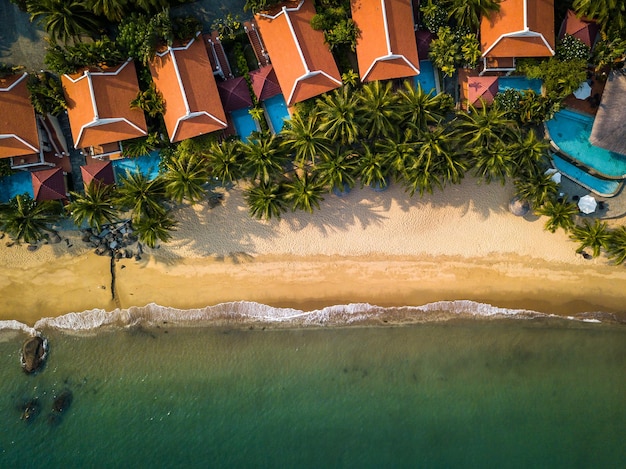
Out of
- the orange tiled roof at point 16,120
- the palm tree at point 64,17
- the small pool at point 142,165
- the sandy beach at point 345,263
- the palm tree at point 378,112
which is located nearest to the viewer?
the palm tree at point 378,112

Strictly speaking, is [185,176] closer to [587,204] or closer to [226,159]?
[226,159]

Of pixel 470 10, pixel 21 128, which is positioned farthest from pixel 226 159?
pixel 470 10

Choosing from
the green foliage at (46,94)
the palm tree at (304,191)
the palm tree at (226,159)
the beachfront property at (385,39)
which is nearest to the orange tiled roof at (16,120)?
the green foliage at (46,94)

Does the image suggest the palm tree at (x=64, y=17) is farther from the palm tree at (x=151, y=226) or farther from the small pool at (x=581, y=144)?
the small pool at (x=581, y=144)

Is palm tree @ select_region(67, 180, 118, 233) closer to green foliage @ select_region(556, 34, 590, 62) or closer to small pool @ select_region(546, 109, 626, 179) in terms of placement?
small pool @ select_region(546, 109, 626, 179)

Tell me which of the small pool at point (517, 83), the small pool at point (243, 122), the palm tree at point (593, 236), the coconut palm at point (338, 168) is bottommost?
the palm tree at point (593, 236)
